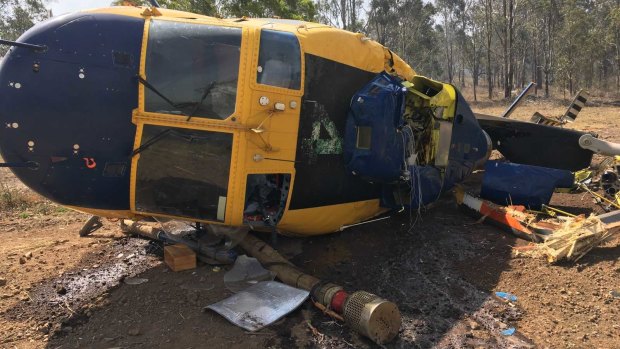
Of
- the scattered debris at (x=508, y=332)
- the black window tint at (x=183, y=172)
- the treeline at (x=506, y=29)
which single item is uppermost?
the treeline at (x=506, y=29)

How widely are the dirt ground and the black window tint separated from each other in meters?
0.92

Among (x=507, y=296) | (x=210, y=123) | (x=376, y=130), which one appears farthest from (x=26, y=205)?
(x=507, y=296)

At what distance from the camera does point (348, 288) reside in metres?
5.15

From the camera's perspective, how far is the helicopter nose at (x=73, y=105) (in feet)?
14.0

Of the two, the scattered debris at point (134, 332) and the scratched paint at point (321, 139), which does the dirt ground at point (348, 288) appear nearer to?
the scattered debris at point (134, 332)

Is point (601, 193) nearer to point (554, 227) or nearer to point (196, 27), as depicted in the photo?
point (554, 227)

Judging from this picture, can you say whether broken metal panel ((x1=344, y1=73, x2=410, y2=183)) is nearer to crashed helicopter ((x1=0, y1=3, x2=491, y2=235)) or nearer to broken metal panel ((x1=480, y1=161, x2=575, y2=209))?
crashed helicopter ((x1=0, y1=3, x2=491, y2=235))

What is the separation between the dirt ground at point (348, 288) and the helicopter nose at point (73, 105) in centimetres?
122

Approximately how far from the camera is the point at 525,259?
18.4 feet

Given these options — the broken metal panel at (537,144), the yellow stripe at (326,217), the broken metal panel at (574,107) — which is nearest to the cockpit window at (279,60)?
the yellow stripe at (326,217)

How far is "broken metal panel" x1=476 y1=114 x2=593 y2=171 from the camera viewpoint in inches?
349

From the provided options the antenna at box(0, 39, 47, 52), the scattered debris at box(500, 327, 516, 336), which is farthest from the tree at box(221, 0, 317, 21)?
the scattered debris at box(500, 327, 516, 336)

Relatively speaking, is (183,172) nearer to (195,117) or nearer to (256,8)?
(195,117)

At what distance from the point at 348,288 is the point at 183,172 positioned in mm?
2249
